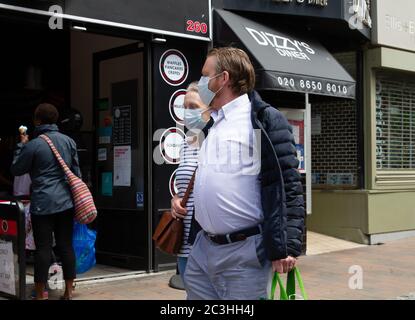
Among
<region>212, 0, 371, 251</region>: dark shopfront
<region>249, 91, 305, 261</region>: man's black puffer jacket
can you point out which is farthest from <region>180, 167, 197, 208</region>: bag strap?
<region>212, 0, 371, 251</region>: dark shopfront

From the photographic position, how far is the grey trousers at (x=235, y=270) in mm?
3070

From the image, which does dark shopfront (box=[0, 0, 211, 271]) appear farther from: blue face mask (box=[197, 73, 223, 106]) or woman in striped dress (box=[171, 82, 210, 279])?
blue face mask (box=[197, 73, 223, 106])

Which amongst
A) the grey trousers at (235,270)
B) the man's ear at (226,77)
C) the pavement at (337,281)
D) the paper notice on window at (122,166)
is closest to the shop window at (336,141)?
the pavement at (337,281)

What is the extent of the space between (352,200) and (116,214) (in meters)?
4.44

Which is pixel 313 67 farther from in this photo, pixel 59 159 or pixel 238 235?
pixel 238 235

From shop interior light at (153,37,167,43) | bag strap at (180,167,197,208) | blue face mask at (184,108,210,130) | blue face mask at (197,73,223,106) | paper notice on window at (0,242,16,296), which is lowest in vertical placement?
paper notice on window at (0,242,16,296)

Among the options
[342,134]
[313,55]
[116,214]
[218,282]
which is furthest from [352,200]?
[218,282]

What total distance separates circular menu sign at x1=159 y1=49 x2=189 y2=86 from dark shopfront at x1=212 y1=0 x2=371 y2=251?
0.58m

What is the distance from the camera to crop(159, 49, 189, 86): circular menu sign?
24.6ft

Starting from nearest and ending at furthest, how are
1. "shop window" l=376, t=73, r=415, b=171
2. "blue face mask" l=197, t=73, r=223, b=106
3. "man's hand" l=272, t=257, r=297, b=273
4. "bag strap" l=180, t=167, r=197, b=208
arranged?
"man's hand" l=272, t=257, r=297, b=273 → "blue face mask" l=197, t=73, r=223, b=106 → "bag strap" l=180, t=167, r=197, b=208 → "shop window" l=376, t=73, r=415, b=171

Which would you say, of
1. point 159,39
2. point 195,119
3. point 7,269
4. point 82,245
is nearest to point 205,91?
point 195,119

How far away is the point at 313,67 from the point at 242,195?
574cm

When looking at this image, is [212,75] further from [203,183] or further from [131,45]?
[131,45]

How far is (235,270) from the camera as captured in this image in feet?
10.2
